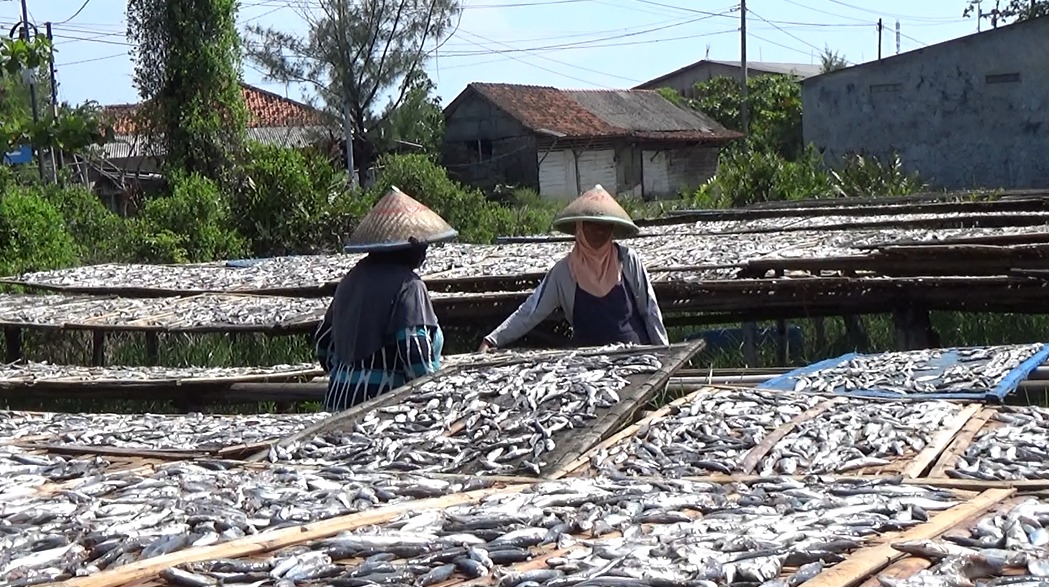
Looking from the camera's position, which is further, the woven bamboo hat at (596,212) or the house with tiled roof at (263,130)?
the house with tiled roof at (263,130)

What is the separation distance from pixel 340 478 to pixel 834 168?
21454mm

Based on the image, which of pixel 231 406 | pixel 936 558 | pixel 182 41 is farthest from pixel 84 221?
pixel 936 558

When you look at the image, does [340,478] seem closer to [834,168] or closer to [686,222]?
[686,222]

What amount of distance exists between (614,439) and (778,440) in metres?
0.61

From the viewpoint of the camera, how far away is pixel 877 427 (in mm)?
4734

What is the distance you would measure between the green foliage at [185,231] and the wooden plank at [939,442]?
1245 centimetres

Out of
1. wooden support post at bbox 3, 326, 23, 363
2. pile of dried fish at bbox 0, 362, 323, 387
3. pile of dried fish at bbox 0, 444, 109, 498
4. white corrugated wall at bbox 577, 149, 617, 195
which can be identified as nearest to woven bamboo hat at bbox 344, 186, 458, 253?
pile of dried fish at bbox 0, 444, 109, 498

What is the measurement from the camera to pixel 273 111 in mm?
39812

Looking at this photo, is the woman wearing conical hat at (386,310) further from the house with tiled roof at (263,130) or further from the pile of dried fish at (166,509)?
the house with tiled roof at (263,130)

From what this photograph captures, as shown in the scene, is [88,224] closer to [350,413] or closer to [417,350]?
[417,350]

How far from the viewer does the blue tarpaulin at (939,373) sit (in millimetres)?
5402

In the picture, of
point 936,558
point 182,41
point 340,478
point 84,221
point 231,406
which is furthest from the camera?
point 182,41

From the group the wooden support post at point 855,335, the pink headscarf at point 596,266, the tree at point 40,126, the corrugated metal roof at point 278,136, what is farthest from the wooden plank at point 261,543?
the corrugated metal roof at point 278,136

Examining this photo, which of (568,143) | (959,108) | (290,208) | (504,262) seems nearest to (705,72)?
(568,143)
